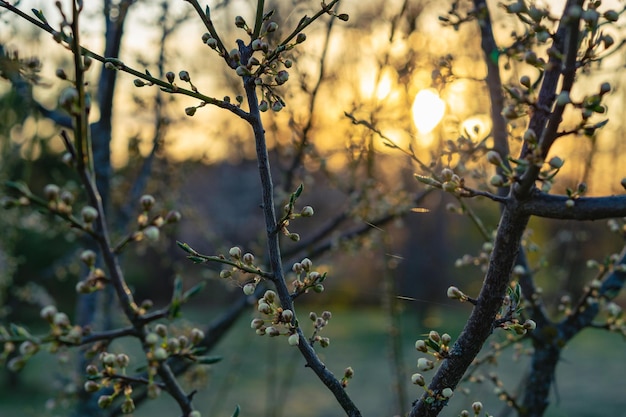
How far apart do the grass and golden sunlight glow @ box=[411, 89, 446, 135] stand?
3.82 meters

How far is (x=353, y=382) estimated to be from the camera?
9.89 meters

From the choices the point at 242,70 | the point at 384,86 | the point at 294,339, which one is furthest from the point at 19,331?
the point at 384,86

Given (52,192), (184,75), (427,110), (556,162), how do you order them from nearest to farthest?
(52,192), (556,162), (184,75), (427,110)

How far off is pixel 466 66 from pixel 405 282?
1250 centimetres

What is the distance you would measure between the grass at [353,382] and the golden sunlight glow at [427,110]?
3.82 metres

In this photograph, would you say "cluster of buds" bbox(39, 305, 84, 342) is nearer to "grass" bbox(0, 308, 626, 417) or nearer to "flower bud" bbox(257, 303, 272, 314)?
"flower bud" bbox(257, 303, 272, 314)

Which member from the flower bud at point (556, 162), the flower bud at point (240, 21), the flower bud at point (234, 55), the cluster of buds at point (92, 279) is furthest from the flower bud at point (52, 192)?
the flower bud at point (556, 162)

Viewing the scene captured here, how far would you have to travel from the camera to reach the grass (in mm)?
8523

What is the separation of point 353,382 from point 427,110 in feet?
24.0

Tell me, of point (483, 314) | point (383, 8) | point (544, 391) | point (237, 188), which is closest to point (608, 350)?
point (237, 188)

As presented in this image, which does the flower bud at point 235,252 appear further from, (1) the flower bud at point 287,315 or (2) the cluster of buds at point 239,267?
(1) the flower bud at point 287,315

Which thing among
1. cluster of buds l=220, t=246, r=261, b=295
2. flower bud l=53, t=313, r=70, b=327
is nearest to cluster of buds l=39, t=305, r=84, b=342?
flower bud l=53, t=313, r=70, b=327

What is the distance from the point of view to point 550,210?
3.75 feet

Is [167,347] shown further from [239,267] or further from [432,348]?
[432,348]
